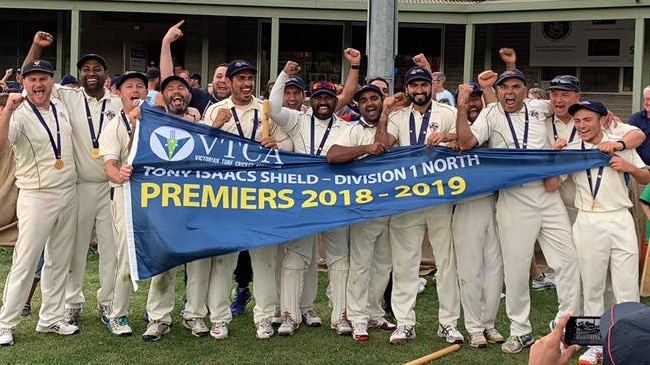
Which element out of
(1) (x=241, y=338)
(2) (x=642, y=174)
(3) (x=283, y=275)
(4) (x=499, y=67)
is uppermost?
(4) (x=499, y=67)

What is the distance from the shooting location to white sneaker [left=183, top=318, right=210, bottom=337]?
21.6 feet

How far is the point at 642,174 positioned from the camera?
6.00 metres

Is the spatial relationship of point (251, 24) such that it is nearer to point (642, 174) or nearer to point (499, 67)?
point (499, 67)

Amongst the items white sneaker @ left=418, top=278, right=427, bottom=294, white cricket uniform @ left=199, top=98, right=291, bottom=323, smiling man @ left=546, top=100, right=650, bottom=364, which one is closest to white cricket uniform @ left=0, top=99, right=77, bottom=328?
white cricket uniform @ left=199, top=98, right=291, bottom=323

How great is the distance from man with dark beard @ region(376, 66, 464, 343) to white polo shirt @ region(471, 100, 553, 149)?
0.83ft

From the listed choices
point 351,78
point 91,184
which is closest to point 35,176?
point 91,184

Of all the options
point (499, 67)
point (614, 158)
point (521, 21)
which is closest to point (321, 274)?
point (614, 158)

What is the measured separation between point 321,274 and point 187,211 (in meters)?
3.20

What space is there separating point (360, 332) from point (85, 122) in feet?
9.52

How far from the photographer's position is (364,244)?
660cm

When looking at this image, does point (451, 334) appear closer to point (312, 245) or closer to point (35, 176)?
point (312, 245)

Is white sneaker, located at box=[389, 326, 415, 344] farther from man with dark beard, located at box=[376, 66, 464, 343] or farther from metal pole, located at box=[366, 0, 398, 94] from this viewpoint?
metal pole, located at box=[366, 0, 398, 94]

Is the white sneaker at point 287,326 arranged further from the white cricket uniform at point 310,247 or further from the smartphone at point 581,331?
Answer: the smartphone at point 581,331

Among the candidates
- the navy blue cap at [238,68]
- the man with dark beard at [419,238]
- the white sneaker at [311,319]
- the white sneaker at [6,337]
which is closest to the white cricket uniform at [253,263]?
the navy blue cap at [238,68]
